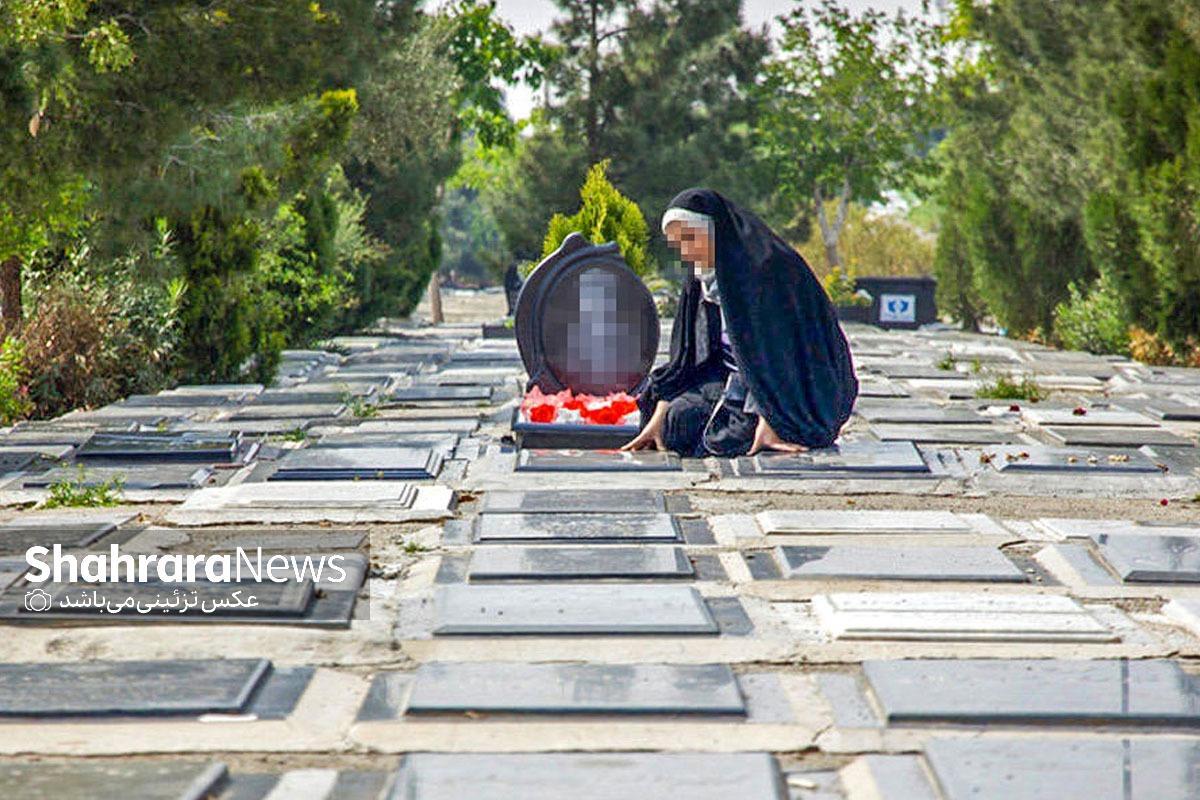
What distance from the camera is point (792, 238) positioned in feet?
137

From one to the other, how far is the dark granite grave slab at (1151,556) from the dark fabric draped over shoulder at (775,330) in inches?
103

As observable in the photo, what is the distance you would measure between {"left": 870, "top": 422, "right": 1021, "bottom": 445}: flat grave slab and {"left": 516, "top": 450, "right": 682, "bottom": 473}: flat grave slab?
192cm

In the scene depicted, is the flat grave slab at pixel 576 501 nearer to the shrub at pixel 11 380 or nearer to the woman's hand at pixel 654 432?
the woman's hand at pixel 654 432

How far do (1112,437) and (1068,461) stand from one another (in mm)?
1411

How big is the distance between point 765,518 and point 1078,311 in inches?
575

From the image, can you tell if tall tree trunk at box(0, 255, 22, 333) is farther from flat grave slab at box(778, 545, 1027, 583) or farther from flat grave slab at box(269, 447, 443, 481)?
flat grave slab at box(778, 545, 1027, 583)

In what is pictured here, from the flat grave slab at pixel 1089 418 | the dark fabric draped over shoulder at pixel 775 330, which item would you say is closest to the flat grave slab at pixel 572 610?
the dark fabric draped over shoulder at pixel 775 330

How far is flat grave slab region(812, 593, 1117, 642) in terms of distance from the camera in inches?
193

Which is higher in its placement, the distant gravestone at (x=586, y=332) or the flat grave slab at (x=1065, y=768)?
the distant gravestone at (x=586, y=332)

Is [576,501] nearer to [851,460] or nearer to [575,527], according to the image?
[575,527]

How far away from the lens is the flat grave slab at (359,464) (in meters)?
8.41

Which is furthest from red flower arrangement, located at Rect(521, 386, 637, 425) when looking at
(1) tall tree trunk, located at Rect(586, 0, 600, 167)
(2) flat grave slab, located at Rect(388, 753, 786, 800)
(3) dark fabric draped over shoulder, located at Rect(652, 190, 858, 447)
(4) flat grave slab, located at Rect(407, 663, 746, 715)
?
(1) tall tree trunk, located at Rect(586, 0, 600, 167)

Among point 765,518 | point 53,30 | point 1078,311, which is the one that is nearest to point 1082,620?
point 765,518

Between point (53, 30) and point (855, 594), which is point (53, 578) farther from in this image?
point (53, 30)
